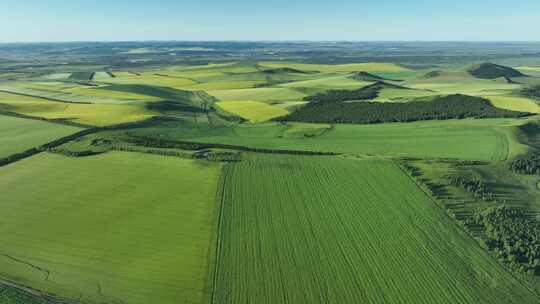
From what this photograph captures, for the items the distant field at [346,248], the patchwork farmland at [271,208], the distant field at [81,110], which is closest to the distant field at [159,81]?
the distant field at [81,110]

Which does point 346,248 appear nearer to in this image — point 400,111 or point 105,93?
point 400,111

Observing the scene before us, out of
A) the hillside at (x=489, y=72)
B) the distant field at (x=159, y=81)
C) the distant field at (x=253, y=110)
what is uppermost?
the hillside at (x=489, y=72)

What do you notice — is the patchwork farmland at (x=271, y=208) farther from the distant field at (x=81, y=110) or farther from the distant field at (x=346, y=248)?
the distant field at (x=81, y=110)

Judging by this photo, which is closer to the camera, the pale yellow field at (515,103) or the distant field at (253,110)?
the pale yellow field at (515,103)

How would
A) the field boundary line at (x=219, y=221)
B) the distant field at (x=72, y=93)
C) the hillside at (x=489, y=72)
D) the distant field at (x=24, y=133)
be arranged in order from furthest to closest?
the hillside at (x=489, y=72)
the distant field at (x=72, y=93)
the distant field at (x=24, y=133)
the field boundary line at (x=219, y=221)

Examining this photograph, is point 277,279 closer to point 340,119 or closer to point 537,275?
point 537,275

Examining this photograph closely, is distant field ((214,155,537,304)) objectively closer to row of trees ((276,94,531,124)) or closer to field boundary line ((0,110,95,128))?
row of trees ((276,94,531,124))
